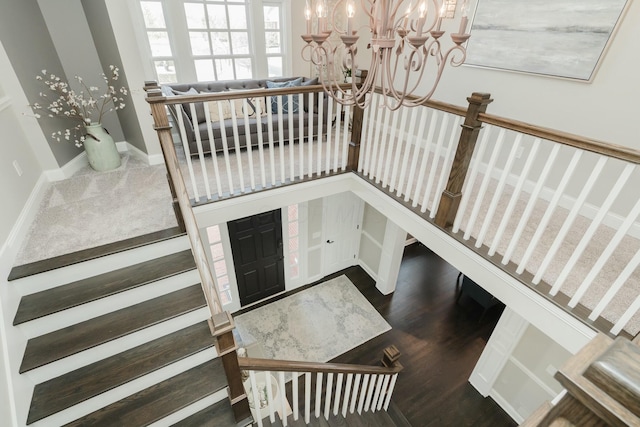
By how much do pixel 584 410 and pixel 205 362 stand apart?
94.1 inches

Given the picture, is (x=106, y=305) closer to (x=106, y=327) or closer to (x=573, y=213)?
(x=106, y=327)

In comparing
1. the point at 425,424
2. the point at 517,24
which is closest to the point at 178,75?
the point at 517,24

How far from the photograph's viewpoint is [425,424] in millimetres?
3627

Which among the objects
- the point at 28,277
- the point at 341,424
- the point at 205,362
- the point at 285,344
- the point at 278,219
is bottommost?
the point at 285,344

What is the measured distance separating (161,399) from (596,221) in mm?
2920

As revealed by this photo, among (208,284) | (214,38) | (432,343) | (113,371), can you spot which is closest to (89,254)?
(113,371)

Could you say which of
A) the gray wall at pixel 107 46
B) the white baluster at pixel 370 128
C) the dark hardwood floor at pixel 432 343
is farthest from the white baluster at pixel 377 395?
the gray wall at pixel 107 46

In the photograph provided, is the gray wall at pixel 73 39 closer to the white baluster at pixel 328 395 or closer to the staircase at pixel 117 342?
the staircase at pixel 117 342

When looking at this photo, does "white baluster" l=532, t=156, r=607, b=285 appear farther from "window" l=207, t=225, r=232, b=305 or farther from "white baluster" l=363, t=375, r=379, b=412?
"window" l=207, t=225, r=232, b=305

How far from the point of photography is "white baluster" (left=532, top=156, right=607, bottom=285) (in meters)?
1.61

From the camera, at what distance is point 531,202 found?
76.9 inches

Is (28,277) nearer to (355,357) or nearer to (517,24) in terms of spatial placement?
(355,357)

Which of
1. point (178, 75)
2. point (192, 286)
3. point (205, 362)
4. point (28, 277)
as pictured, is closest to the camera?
point (28, 277)

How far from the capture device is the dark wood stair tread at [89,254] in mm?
2195
